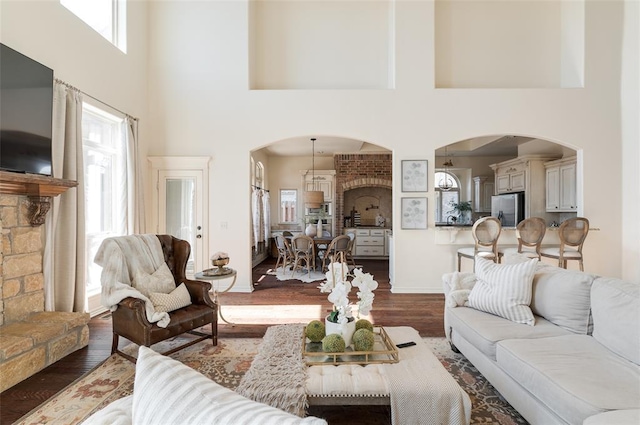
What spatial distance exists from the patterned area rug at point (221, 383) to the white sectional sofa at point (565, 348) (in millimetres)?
153

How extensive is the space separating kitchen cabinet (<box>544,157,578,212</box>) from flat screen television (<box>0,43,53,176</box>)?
8331mm

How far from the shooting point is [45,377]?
2.54 metres

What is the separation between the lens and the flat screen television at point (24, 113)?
9.04 feet

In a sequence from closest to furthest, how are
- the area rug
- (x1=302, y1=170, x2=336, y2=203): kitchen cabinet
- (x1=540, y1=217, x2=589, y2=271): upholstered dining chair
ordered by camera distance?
(x1=540, y1=217, x2=589, y2=271): upholstered dining chair → the area rug → (x1=302, y1=170, x2=336, y2=203): kitchen cabinet

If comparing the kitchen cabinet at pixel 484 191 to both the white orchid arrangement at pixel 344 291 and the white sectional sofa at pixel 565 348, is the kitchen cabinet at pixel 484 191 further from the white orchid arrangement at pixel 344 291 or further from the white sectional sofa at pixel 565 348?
the white orchid arrangement at pixel 344 291

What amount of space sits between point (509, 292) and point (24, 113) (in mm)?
4509

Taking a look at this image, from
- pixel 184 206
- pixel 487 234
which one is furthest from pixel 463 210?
pixel 184 206

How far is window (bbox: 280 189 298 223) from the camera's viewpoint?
9.41 m

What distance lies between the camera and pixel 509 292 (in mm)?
2479

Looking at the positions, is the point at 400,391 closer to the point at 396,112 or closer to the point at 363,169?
the point at 396,112

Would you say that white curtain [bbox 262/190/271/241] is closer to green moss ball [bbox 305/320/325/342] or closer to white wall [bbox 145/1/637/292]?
white wall [bbox 145/1/637/292]

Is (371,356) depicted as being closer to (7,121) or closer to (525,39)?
(7,121)

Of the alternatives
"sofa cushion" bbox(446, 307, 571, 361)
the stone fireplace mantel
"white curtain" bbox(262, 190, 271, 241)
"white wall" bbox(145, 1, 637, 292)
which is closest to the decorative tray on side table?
"sofa cushion" bbox(446, 307, 571, 361)

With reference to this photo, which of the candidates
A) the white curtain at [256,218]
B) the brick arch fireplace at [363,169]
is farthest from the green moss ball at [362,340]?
the brick arch fireplace at [363,169]
